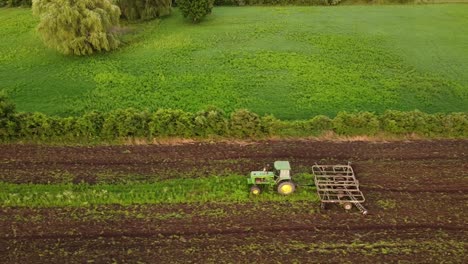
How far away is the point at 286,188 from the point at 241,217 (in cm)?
286

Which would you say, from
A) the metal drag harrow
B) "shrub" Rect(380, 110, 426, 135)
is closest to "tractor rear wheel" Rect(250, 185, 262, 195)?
the metal drag harrow

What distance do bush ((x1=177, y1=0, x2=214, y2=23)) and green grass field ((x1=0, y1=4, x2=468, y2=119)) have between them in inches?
48.2

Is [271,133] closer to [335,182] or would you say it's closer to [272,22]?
[335,182]

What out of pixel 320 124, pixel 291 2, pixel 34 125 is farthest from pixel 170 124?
pixel 291 2

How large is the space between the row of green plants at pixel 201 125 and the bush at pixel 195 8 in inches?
826

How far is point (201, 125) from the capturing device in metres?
26.5

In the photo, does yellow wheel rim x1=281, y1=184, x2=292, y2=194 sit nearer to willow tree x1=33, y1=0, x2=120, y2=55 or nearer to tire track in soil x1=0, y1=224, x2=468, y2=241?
tire track in soil x1=0, y1=224, x2=468, y2=241

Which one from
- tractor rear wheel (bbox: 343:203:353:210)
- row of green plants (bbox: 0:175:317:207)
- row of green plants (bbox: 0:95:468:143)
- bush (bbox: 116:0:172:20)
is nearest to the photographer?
tractor rear wheel (bbox: 343:203:353:210)

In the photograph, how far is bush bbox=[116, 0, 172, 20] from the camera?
46.0 metres

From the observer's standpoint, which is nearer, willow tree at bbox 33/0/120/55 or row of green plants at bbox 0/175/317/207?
row of green plants at bbox 0/175/317/207

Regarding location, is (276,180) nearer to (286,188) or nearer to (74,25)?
(286,188)

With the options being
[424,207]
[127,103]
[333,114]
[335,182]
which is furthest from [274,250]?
[127,103]

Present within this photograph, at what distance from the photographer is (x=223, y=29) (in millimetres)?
44188

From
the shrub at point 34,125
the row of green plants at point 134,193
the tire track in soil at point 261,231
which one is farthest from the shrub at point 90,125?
the tire track in soil at point 261,231
